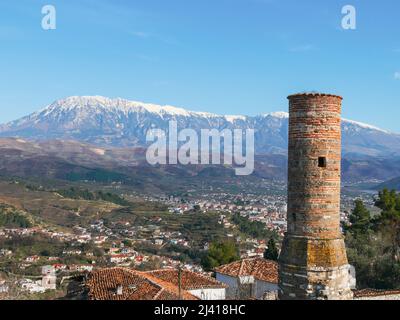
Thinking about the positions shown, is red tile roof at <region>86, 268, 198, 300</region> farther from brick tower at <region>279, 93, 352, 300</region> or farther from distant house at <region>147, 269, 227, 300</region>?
brick tower at <region>279, 93, 352, 300</region>

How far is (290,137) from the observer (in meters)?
13.0

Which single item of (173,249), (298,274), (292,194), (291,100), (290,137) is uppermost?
(291,100)

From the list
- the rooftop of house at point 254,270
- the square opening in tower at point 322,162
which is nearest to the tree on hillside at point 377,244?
the rooftop of house at point 254,270

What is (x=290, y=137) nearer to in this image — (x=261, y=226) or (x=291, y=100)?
(x=291, y=100)

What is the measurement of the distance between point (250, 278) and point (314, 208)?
16321 millimetres

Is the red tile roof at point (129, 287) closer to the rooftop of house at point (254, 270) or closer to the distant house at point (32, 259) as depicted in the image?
the rooftop of house at point (254, 270)

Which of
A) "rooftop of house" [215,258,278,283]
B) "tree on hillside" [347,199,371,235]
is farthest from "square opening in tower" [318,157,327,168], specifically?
"tree on hillside" [347,199,371,235]

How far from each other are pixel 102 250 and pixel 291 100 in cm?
5682

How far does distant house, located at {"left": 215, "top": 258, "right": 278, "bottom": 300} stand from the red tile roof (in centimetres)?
444

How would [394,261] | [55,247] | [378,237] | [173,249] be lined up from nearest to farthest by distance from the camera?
1. [394,261]
2. [378,237]
3. [55,247]
4. [173,249]

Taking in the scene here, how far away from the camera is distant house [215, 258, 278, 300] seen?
26.4 meters

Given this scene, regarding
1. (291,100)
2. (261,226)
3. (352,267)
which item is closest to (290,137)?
(291,100)

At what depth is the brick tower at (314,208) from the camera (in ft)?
40.1

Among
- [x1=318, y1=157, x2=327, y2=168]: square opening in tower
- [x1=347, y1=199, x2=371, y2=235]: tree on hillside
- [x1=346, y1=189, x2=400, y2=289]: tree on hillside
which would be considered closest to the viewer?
[x1=318, y1=157, x2=327, y2=168]: square opening in tower
